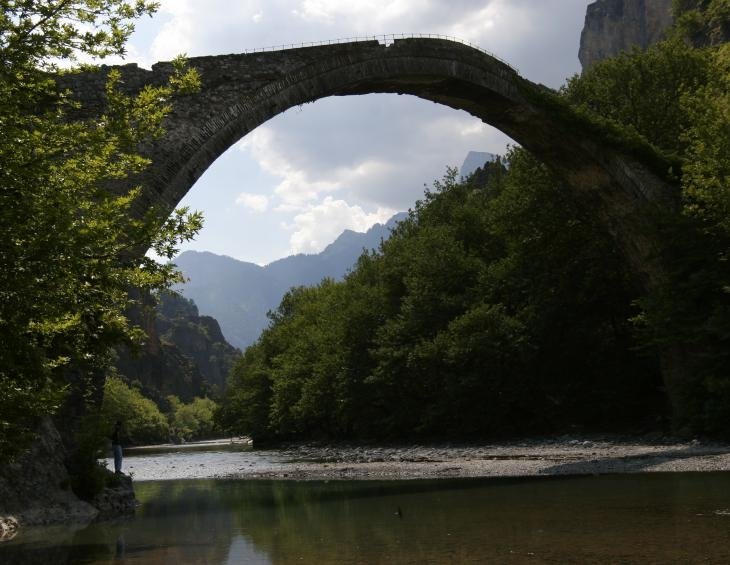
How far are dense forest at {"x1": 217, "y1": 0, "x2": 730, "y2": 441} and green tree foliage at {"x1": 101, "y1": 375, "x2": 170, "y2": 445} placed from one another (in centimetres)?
5786

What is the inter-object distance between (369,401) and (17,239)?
3315 cm

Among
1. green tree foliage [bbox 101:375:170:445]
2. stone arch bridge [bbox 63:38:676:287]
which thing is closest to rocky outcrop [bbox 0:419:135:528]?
stone arch bridge [bbox 63:38:676:287]

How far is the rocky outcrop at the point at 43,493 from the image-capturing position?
11.9 metres

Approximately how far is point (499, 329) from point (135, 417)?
82352mm

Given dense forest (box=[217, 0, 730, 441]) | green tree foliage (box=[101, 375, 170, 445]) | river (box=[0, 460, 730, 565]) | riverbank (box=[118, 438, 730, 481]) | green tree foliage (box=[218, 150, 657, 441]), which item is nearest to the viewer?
river (box=[0, 460, 730, 565])

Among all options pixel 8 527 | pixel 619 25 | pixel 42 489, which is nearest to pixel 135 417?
pixel 42 489

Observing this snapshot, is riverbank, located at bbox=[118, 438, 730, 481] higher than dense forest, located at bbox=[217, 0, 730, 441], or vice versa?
dense forest, located at bbox=[217, 0, 730, 441]

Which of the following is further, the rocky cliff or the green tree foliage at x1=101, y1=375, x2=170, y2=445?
the green tree foliage at x1=101, y1=375, x2=170, y2=445

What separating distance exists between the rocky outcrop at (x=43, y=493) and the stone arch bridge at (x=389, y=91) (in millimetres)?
5482

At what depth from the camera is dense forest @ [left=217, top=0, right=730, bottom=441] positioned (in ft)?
70.7

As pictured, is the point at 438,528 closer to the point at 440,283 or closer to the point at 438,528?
the point at 438,528

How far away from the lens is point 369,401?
1553 inches

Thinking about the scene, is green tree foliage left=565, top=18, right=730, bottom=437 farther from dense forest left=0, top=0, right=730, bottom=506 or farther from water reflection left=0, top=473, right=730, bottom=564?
water reflection left=0, top=473, right=730, bottom=564

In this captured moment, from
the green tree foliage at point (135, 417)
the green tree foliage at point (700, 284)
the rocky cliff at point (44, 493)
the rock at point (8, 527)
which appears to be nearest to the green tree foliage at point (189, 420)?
the green tree foliage at point (135, 417)
